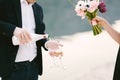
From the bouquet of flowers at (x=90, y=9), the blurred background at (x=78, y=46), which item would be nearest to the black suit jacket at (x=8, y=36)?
the bouquet of flowers at (x=90, y=9)

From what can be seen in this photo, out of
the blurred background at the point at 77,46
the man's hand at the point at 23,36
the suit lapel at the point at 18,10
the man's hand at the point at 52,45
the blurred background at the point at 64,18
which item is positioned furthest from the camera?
the blurred background at the point at 64,18

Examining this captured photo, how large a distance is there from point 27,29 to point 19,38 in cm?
20

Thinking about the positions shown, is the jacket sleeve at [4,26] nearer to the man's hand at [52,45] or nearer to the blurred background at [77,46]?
the man's hand at [52,45]

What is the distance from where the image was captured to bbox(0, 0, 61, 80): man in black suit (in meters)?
2.13

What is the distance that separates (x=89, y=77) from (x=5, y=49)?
1.98 m

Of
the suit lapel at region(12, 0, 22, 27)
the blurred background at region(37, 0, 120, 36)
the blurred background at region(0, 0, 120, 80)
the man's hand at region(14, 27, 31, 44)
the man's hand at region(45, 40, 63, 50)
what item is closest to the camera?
the man's hand at region(14, 27, 31, 44)

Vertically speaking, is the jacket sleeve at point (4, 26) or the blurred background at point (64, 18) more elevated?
the jacket sleeve at point (4, 26)

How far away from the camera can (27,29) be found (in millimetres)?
2283

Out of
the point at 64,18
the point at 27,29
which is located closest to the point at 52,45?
the point at 27,29

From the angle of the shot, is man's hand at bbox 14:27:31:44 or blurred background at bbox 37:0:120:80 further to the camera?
blurred background at bbox 37:0:120:80

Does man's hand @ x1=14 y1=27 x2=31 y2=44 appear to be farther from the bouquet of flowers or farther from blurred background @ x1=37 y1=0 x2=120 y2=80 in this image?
blurred background @ x1=37 y1=0 x2=120 y2=80

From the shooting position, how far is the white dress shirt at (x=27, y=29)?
224 cm

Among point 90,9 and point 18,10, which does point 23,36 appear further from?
point 90,9

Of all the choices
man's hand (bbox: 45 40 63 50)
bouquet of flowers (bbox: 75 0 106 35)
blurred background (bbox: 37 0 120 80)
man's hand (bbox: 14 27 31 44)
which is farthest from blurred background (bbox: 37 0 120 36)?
A: man's hand (bbox: 14 27 31 44)
